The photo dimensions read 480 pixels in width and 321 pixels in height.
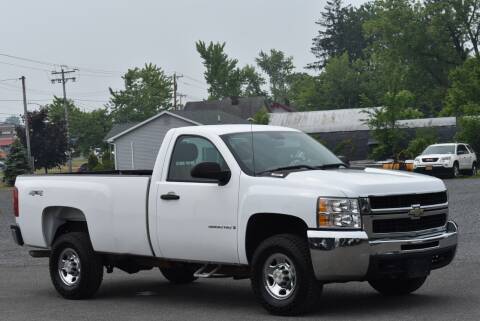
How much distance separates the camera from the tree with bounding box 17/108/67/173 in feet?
285

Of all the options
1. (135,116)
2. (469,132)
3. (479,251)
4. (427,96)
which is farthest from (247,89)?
(479,251)

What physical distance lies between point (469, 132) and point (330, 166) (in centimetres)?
4429

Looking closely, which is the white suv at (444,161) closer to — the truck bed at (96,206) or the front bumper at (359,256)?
the truck bed at (96,206)

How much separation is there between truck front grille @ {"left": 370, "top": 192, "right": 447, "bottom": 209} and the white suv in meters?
33.7

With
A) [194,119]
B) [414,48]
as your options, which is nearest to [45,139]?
[194,119]

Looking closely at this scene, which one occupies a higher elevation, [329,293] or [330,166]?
[330,166]

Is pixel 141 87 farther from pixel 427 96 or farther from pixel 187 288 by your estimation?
pixel 187 288

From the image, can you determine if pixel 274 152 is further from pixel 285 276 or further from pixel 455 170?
pixel 455 170

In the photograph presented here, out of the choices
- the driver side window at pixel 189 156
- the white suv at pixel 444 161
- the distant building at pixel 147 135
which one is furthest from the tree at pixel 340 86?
the driver side window at pixel 189 156

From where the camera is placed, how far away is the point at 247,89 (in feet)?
513

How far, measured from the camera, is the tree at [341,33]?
14325cm

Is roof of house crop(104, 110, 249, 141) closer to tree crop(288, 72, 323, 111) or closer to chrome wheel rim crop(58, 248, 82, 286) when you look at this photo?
tree crop(288, 72, 323, 111)

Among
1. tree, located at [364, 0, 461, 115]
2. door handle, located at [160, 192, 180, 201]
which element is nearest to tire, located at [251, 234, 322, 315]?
door handle, located at [160, 192, 180, 201]

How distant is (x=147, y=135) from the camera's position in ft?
241
